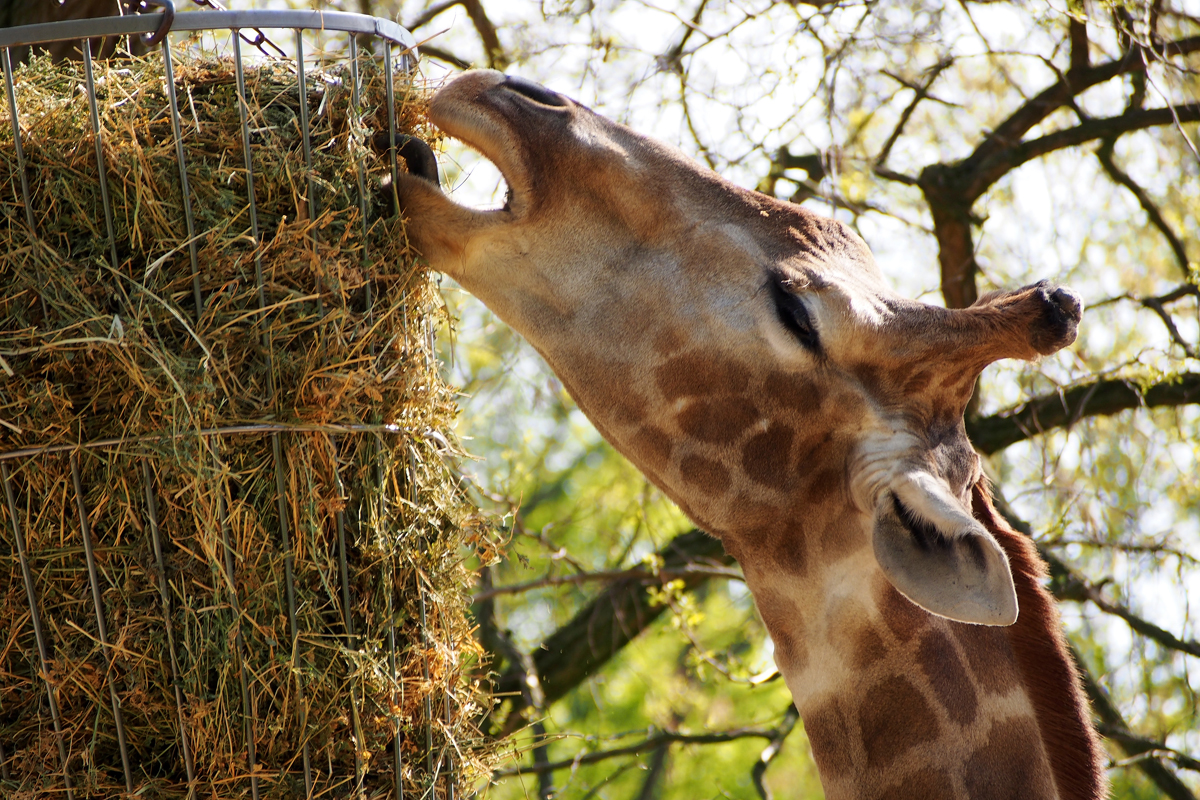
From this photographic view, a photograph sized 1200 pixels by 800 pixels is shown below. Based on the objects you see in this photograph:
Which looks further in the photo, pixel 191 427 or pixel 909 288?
pixel 909 288

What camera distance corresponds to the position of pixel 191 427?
1.92 metres

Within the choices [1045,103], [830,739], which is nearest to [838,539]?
[830,739]

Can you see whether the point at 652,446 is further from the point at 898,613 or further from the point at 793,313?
the point at 898,613

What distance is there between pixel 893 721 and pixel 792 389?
0.81 metres

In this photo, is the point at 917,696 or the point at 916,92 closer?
the point at 917,696

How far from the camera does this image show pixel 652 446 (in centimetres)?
259

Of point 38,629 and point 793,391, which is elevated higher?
point 793,391

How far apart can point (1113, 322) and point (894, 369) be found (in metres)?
4.20

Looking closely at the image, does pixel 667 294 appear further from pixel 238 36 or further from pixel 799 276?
pixel 238 36

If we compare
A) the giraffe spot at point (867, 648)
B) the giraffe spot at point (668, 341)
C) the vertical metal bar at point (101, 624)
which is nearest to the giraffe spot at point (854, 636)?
the giraffe spot at point (867, 648)

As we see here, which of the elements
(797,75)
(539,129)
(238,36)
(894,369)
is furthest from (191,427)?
(797,75)

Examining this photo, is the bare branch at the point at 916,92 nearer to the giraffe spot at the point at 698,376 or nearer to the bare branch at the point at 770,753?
the bare branch at the point at 770,753

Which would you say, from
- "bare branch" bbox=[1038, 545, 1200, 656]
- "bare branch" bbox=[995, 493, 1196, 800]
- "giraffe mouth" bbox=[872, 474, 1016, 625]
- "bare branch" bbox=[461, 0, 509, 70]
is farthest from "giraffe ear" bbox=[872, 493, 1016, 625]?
"bare branch" bbox=[461, 0, 509, 70]

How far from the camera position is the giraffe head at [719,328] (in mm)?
2428
